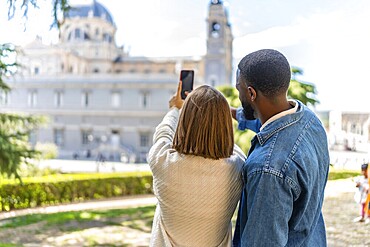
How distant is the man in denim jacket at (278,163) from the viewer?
3.40ft

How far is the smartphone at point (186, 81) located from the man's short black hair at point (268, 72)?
459 millimetres

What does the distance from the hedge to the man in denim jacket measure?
8919 mm

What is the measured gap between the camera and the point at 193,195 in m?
1.29

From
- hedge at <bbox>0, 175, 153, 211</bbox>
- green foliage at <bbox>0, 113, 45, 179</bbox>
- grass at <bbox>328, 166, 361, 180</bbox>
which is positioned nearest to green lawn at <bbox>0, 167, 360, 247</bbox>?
green foliage at <bbox>0, 113, 45, 179</bbox>

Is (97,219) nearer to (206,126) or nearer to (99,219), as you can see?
(99,219)

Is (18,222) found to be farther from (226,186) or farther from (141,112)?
(141,112)

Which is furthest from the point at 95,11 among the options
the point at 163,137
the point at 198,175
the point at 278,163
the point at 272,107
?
the point at 278,163

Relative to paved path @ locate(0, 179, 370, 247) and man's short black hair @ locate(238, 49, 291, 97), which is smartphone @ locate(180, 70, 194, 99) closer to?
man's short black hair @ locate(238, 49, 291, 97)

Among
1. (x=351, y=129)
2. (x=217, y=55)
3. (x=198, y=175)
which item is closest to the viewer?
(x=198, y=175)

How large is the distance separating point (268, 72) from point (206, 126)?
0.79 ft

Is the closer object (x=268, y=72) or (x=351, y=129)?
(x=268, y=72)

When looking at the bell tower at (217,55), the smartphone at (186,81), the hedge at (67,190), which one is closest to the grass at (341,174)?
the hedge at (67,190)

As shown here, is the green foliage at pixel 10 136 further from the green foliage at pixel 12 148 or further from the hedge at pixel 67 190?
the hedge at pixel 67 190

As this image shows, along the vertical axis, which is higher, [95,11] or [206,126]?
[95,11]
